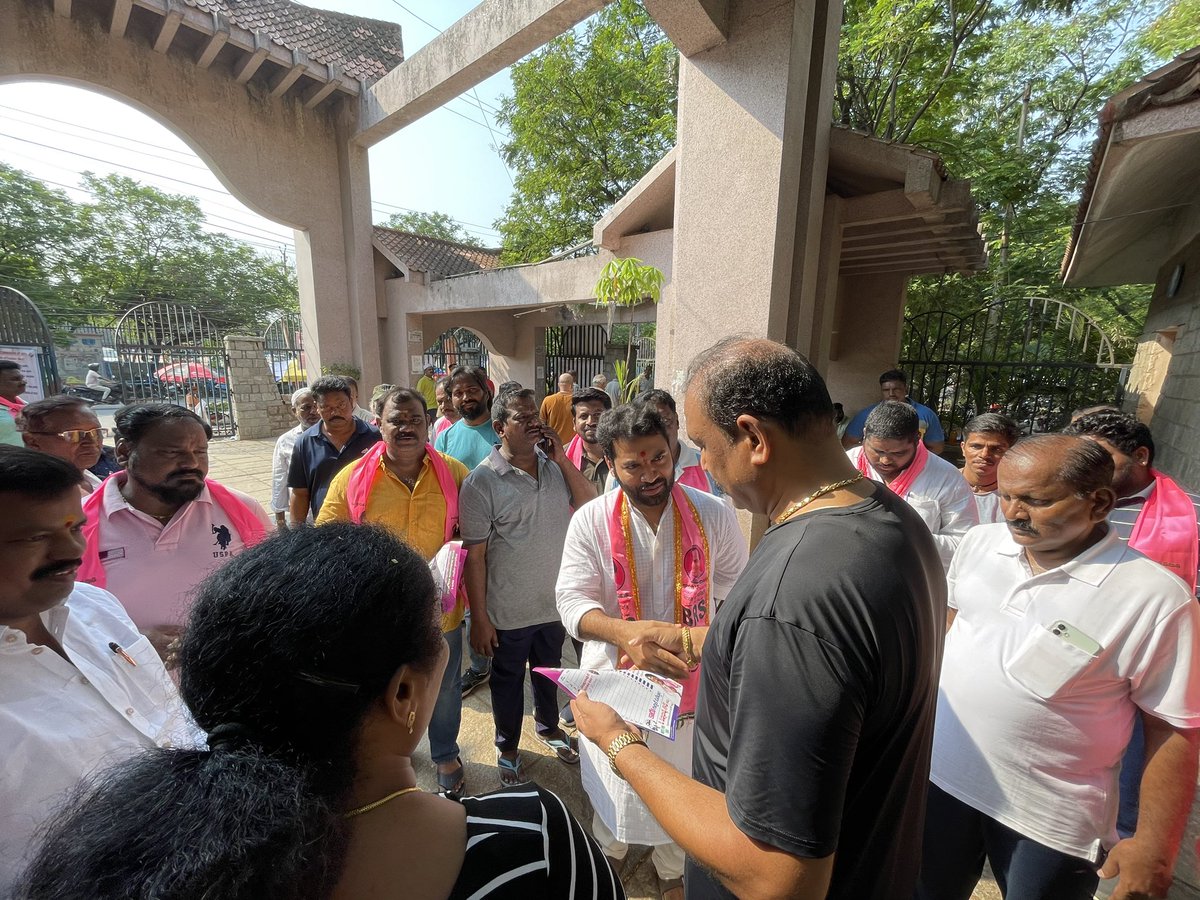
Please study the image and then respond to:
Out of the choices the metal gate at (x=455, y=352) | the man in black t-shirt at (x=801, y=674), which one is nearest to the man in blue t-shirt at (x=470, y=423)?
the man in black t-shirt at (x=801, y=674)

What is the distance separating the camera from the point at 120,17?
7109 mm

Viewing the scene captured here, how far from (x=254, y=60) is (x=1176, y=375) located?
12.5 meters

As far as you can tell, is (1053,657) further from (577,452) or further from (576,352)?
(576,352)

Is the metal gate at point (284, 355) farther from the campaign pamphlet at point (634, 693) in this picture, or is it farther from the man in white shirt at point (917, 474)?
the campaign pamphlet at point (634, 693)

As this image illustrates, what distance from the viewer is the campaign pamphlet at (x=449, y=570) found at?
2275 mm

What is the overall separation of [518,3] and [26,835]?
331 inches

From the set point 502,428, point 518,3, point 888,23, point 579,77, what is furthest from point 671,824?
point 579,77

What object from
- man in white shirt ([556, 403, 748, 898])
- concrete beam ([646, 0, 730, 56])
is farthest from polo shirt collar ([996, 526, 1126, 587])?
concrete beam ([646, 0, 730, 56])

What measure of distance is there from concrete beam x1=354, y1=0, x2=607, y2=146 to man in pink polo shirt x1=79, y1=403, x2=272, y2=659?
6.26 metres

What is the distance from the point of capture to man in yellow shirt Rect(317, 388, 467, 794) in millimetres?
2502

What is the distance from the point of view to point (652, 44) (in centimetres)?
1355

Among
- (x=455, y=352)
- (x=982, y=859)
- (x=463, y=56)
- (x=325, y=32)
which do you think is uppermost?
(x=325, y=32)

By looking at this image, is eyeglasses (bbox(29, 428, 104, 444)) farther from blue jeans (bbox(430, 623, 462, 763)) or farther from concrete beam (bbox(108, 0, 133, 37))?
concrete beam (bbox(108, 0, 133, 37))

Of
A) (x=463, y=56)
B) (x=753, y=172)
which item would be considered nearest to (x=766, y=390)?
(x=753, y=172)
